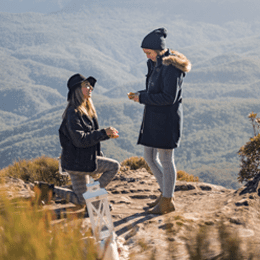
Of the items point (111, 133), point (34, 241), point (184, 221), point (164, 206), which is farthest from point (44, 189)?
point (34, 241)

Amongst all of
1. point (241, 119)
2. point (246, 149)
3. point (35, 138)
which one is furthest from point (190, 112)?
point (246, 149)

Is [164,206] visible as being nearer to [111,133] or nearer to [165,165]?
[165,165]

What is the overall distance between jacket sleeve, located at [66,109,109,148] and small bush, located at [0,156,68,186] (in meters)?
3.27

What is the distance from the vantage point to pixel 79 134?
3.55 meters

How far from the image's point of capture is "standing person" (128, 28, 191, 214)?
11.0 feet

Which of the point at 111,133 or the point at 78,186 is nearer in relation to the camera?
the point at 111,133

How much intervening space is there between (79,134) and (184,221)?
1371 mm

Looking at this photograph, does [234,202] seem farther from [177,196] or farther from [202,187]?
[202,187]

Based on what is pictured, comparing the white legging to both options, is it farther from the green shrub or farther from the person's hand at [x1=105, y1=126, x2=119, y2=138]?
the green shrub

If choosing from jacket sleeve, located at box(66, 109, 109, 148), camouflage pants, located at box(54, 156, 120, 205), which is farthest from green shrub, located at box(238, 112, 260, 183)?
jacket sleeve, located at box(66, 109, 109, 148)

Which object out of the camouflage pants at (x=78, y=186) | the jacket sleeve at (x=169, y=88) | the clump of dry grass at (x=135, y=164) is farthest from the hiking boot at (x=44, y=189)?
the clump of dry grass at (x=135, y=164)

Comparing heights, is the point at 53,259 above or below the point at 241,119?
above

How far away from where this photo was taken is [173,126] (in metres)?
3.49

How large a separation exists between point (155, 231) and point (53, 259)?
168cm
